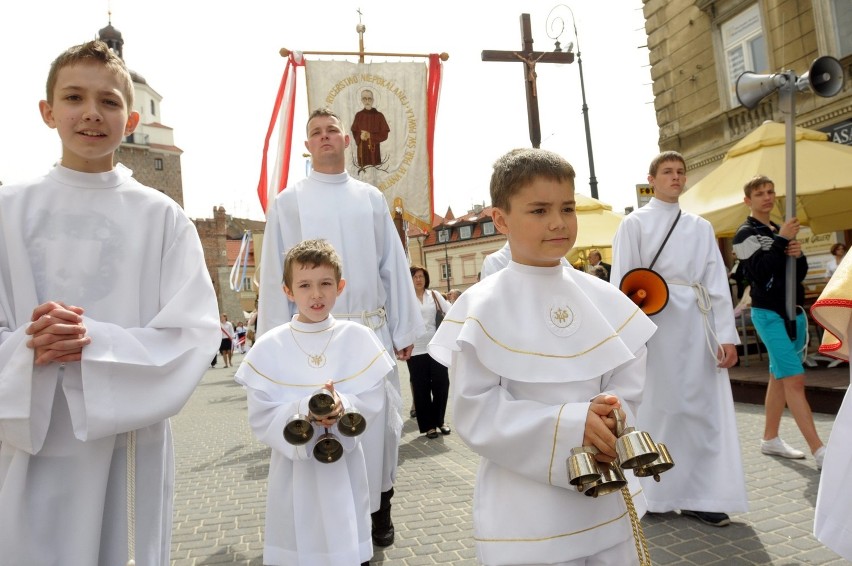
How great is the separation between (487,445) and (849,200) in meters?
9.93

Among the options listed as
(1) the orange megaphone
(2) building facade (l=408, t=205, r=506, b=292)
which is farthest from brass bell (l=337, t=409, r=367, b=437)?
(2) building facade (l=408, t=205, r=506, b=292)

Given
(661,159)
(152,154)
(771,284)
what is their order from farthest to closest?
1. (152,154)
2. (771,284)
3. (661,159)

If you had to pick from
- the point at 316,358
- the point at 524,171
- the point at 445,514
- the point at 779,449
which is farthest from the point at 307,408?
the point at 779,449

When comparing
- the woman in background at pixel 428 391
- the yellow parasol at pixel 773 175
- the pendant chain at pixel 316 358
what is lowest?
the woman in background at pixel 428 391

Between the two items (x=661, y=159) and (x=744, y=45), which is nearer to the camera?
(x=661, y=159)

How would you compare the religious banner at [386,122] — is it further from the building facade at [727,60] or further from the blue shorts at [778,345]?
the building facade at [727,60]

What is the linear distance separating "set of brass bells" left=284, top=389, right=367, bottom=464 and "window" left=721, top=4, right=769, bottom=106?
48.1ft

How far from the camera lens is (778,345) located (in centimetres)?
526

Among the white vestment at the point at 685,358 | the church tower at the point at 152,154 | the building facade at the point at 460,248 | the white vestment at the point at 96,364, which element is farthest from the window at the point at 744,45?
the church tower at the point at 152,154

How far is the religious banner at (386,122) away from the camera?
8.75 meters

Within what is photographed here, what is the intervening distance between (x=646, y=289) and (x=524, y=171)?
2578mm

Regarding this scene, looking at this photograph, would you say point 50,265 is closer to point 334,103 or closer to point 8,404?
point 8,404

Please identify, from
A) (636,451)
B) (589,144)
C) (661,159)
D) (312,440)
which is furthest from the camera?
(589,144)

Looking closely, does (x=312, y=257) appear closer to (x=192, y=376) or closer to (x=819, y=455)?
(x=192, y=376)
